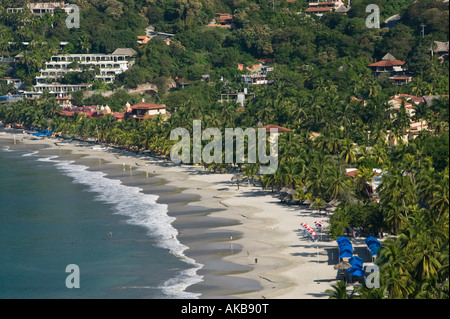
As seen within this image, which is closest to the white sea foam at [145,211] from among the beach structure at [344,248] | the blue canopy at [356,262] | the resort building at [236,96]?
the beach structure at [344,248]

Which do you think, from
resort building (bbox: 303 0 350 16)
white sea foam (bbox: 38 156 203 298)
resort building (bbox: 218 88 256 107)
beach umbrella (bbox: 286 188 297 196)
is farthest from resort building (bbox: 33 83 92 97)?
beach umbrella (bbox: 286 188 297 196)

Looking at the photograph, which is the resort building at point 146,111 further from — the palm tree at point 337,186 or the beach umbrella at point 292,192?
the palm tree at point 337,186

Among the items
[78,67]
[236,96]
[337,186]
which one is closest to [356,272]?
[337,186]

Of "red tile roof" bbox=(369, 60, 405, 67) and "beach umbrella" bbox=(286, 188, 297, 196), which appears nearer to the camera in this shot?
"beach umbrella" bbox=(286, 188, 297, 196)

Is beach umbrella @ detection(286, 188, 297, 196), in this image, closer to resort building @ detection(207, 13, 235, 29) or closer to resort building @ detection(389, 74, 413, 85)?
resort building @ detection(389, 74, 413, 85)

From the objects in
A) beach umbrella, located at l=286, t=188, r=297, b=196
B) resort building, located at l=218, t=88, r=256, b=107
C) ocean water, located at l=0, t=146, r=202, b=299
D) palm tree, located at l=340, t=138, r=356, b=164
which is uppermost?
resort building, located at l=218, t=88, r=256, b=107

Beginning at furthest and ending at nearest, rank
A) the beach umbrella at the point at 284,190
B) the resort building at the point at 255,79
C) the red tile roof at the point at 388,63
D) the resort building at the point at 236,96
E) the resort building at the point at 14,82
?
1. the resort building at the point at 14,82
2. the resort building at the point at 255,79
3. the red tile roof at the point at 388,63
4. the resort building at the point at 236,96
5. the beach umbrella at the point at 284,190
